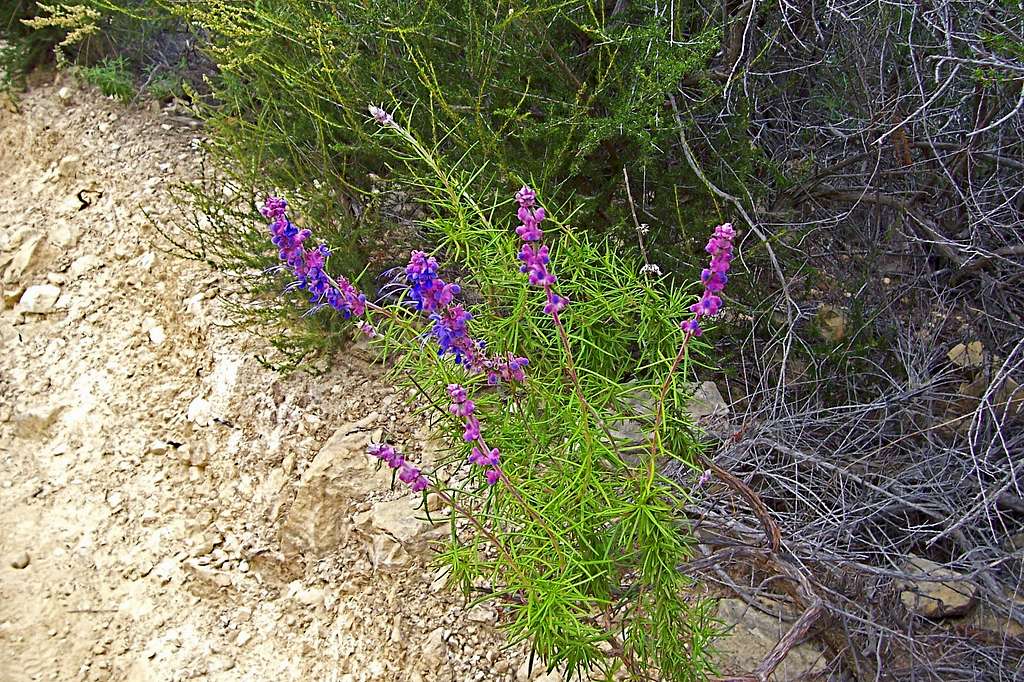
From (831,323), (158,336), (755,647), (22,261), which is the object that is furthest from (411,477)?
(22,261)

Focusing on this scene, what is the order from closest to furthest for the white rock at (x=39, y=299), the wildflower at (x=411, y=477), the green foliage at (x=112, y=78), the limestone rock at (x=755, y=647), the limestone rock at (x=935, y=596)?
1. the wildflower at (x=411, y=477)
2. the limestone rock at (x=755, y=647)
3. the limestone rock at (x=935, y=596)
4. the white rock at (x=39, y=299)
5. the green foliage at (x=112, y=78)

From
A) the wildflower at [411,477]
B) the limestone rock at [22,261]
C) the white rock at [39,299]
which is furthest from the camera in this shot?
the limestone rock at [22,261]

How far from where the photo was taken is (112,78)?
5.11 metres

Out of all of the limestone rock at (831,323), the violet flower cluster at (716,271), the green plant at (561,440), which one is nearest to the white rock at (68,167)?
the green plant at (561,440)

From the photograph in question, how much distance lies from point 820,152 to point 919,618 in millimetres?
1660

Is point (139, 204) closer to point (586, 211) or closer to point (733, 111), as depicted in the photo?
point (586, 211)

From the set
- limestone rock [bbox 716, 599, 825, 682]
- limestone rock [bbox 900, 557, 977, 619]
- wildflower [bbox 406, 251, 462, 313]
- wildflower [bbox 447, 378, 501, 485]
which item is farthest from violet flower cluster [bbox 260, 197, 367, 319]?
limestone rock [bbox 900, 557, 977, 619]

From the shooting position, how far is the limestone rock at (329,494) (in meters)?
3.11

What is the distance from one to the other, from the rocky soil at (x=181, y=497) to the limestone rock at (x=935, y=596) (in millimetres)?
1109

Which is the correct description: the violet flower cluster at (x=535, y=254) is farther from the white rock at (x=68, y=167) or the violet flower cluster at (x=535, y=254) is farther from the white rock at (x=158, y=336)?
the white rock at (x=68, y=167)

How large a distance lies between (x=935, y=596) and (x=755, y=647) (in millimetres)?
582

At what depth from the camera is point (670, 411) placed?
2145mm

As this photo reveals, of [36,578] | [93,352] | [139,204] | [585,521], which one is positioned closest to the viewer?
[585,521]

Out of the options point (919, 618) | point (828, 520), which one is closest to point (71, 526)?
point (828, 520)
